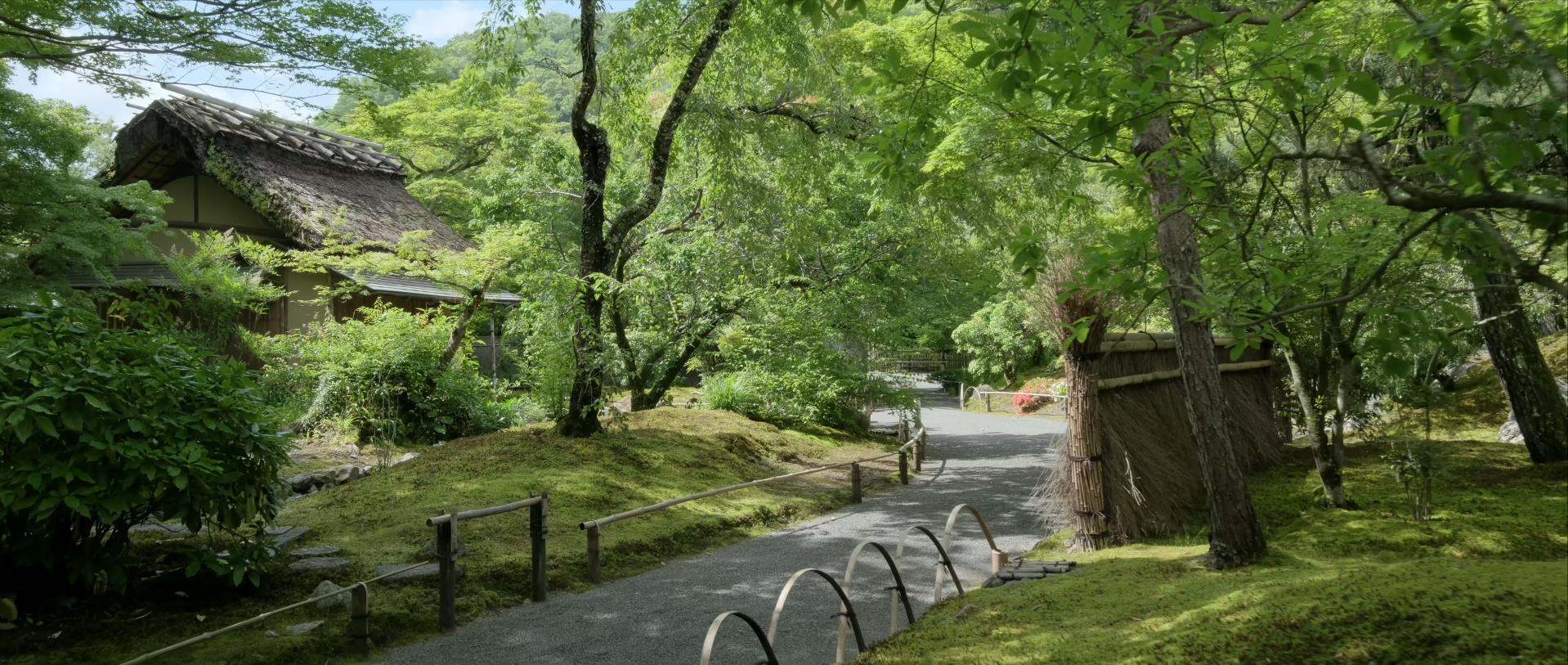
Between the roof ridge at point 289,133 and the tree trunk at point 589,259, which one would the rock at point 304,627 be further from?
the roof ridge at point 289,133

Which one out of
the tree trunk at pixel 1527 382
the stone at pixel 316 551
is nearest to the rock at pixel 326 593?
the stone at pixel 316 551

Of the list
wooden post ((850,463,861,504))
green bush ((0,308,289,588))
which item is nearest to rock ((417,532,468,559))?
green bush ((0,308,289,588))

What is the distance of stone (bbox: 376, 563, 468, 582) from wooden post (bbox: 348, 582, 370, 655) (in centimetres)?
90

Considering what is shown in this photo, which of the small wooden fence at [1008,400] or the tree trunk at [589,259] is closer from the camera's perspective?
the tree trunk at [589,259]

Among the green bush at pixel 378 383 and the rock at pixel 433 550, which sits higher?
the green bush at pixel 378 383

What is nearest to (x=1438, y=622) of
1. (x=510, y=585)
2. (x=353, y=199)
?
(x=510, y=585)

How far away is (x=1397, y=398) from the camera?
34.9ft

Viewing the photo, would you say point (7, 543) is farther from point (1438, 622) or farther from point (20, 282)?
point (20, 282)

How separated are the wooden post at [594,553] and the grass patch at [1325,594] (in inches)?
122

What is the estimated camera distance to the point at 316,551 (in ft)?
23.1

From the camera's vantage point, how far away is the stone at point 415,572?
22.2 ft

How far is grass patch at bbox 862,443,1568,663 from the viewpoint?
262cm

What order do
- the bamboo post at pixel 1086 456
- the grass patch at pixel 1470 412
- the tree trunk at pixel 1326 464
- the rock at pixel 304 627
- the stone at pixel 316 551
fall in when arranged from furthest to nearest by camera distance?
the grass patch at pixel 1470 412 → the tree trunk at pixel 1326 464 → the bamboo post at pixel 1086 456 → the stone at pixel 316 551 → the rock at pixel 304 627

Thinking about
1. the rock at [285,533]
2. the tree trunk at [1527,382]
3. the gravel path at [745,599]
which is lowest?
the gravel path at [745,599]
